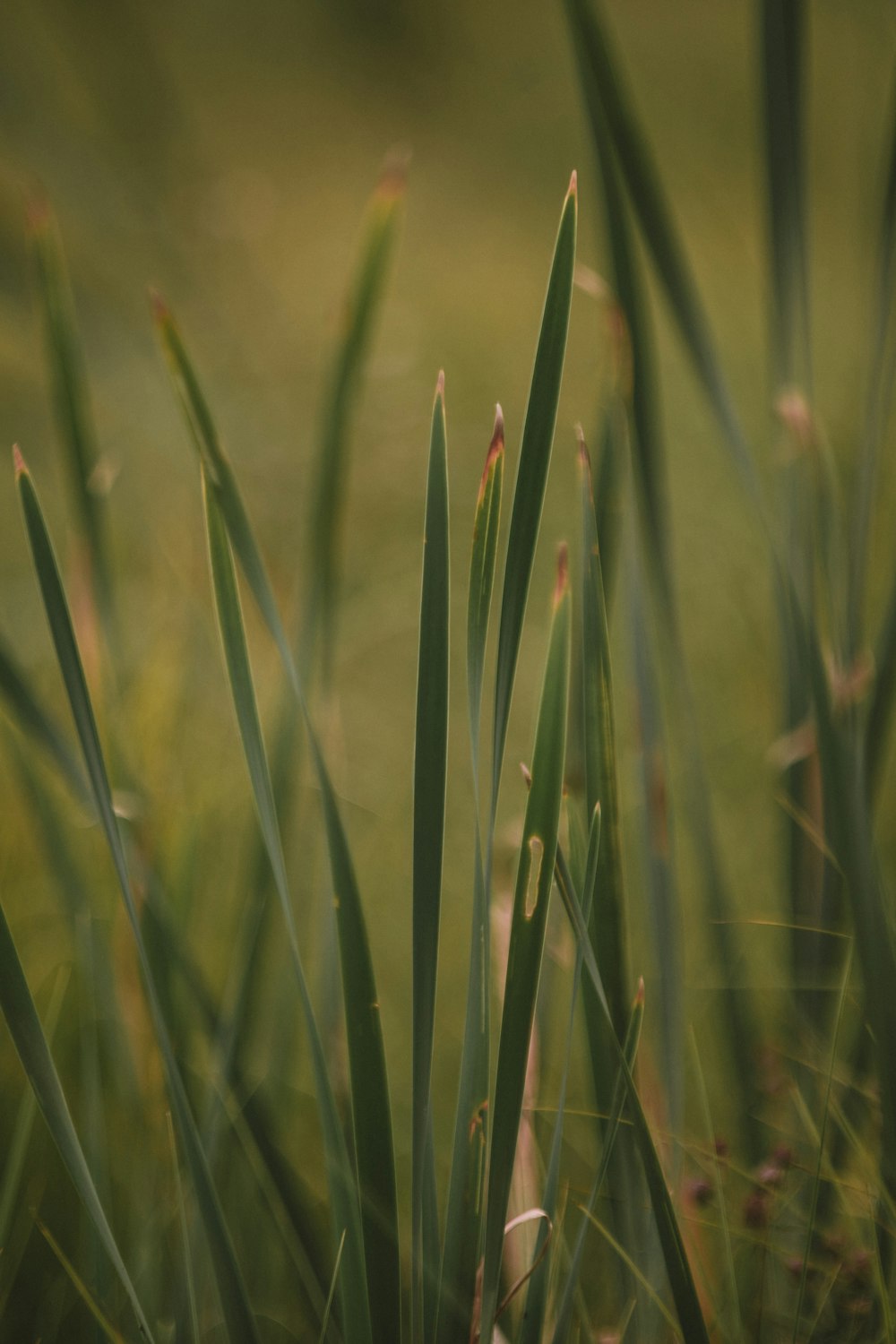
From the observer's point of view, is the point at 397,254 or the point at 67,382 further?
the point at 397,254

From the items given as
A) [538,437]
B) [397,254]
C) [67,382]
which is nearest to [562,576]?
[538,437]

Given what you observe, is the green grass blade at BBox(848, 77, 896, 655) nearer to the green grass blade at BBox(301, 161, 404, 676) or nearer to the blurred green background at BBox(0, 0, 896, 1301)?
the green grass blade at BBox(301, 161, 404, 676)

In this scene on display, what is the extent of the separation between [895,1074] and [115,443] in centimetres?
68

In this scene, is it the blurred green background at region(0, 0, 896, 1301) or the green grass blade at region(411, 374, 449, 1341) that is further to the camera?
the blurred green background at region(0, 0, 896, 1301)

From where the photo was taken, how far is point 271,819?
145mm

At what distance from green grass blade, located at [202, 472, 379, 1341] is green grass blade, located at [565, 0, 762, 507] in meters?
0.10

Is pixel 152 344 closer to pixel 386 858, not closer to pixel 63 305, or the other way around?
pixel 386 858

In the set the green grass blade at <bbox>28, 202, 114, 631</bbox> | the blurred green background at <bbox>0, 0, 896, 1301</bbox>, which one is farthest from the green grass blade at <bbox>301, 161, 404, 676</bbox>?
Answer: the blurred green background at <bbox>0, 0, 896, 1301</bbox>

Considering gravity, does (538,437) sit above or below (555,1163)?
above

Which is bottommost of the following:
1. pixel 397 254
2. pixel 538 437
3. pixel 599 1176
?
pixel 599 1176

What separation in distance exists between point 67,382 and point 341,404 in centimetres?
6

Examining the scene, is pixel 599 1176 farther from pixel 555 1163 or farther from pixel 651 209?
pixel 651 209

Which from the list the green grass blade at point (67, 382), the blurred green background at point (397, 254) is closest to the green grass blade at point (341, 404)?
the green grass blade at point (67, 382)

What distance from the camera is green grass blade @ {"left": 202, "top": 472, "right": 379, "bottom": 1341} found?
0.47 feet
